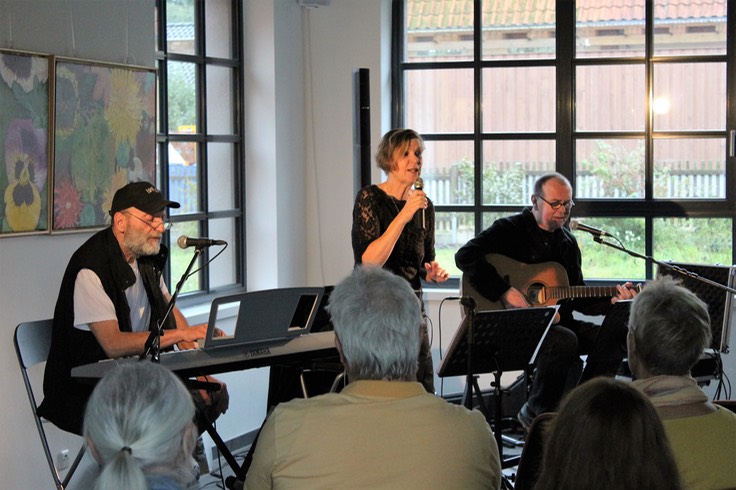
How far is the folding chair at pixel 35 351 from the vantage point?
3867mm

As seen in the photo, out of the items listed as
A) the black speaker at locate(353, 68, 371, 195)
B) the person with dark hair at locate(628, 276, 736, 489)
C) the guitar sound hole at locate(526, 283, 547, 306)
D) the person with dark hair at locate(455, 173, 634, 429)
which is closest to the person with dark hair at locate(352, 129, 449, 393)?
the person with dark hair at locate(455, 173, 634, 429)

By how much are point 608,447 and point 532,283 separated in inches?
143

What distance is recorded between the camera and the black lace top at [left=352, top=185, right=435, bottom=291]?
445 cm

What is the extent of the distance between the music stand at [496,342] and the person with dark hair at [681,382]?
1.36 metres

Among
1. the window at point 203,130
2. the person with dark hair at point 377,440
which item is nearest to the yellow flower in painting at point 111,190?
the window at point 203,130

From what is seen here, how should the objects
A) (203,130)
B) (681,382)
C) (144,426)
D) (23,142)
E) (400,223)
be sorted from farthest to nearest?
(203,130)
(400,223)
(23,142)
(681,382)
(144,426)

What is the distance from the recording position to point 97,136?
4.60m

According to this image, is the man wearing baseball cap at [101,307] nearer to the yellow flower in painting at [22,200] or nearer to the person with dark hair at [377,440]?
the yellow flower in painting at [22,200]

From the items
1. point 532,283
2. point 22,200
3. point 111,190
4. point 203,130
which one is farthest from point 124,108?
point 532,283

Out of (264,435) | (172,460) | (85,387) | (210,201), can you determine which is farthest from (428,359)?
(172,460)

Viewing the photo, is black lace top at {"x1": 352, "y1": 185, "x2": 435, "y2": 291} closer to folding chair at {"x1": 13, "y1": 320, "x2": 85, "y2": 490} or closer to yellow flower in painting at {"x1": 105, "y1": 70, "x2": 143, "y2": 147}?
yellow flower in painting at {"x1": 105, "y1": 70, "x2": 143, "y2": 147}

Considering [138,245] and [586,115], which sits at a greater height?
[586,115]

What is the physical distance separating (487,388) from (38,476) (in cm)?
299

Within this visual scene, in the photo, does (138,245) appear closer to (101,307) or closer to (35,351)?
(101,307)
